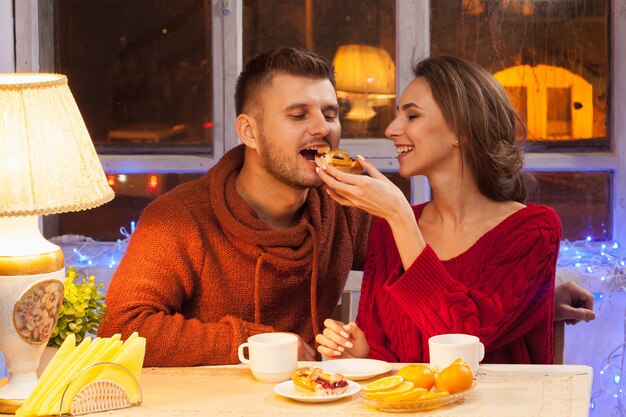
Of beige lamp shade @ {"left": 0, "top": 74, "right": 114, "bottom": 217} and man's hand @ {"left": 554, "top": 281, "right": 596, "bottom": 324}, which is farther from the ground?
beige lamp shade @ {"left": 0, "top": 74, "right": 114, "bottom": 217}

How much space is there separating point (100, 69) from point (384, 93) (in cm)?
109

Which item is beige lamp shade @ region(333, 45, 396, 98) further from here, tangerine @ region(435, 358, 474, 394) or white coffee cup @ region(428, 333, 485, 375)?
tangerine @ region(435, 358, 474, 394)

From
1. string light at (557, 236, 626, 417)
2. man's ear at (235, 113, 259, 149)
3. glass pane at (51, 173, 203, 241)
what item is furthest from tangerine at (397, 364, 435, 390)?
glass pane at (51, 173, 203, 241)

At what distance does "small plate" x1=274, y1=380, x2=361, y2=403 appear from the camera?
1.82 metres

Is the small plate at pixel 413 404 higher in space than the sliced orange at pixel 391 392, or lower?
lower

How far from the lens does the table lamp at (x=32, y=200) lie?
6.03 feet

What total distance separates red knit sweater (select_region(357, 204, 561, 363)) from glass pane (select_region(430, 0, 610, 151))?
1.15 metres

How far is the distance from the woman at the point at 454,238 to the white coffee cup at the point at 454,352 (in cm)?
35

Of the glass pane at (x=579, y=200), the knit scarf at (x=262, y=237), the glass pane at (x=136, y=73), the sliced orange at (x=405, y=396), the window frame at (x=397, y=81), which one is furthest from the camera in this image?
the glass pane at (x=136, y=73)

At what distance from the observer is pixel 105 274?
3.53m

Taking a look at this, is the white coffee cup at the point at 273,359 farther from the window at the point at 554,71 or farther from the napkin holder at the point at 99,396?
the window at the point at 554,71

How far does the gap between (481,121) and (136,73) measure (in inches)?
64.6

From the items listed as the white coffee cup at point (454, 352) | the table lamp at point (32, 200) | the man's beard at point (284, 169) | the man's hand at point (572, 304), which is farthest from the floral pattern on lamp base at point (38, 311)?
the man's hand at point (572, 304)

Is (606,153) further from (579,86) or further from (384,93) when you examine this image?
(384,93)
